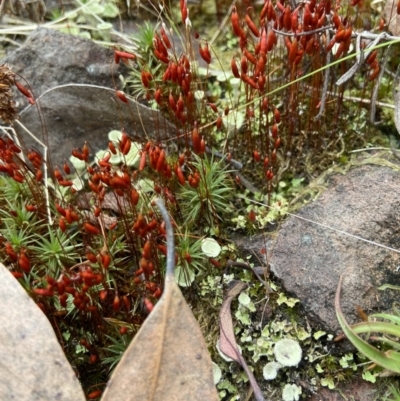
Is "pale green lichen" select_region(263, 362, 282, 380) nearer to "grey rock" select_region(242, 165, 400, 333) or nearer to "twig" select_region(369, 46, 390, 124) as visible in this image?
"grey rock" select_region(242, 165, 400, 333)

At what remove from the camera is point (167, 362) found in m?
1.39

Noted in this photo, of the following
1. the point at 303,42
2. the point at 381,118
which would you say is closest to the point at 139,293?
the point at 303,42

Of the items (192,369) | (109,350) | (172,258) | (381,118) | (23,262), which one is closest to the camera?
(172,258)

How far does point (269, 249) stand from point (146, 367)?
76 cm

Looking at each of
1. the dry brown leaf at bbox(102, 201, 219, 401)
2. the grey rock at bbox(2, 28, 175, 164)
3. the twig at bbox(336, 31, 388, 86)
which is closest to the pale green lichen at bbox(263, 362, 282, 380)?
the dry brown leaf at bbox(102, 201, 219, 401)

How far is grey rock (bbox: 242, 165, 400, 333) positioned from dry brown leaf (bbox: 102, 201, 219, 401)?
0.54 m

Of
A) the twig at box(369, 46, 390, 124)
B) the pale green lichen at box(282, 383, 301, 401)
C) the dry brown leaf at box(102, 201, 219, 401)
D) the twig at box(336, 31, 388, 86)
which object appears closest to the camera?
the dry brown leaf at box(102, 201, 219, 401)

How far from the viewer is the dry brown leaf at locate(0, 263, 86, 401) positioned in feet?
4.76

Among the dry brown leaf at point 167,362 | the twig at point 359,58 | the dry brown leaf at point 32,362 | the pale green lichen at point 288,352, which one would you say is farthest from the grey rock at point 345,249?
the dry brown leaf at point 32,362

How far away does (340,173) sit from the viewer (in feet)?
7.29

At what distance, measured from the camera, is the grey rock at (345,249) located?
1.81m

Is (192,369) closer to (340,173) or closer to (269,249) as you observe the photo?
(269,249)

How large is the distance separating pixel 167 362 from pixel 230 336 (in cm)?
48

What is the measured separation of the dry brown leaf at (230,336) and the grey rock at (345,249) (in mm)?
156
